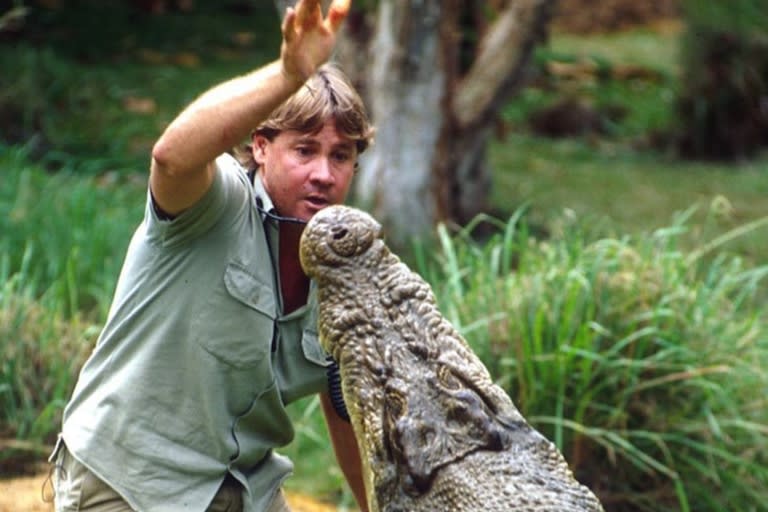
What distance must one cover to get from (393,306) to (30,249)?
383 centimetres

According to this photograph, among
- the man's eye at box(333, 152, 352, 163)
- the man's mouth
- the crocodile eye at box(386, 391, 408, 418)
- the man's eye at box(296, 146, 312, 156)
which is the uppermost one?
the man's eye at box(296, 146, 312, 156)

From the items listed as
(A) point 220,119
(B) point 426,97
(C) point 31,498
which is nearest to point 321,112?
(A) point 220,119

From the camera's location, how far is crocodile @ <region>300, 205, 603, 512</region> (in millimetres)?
2182

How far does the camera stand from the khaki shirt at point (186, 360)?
115 inches

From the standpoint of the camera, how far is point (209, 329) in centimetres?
293

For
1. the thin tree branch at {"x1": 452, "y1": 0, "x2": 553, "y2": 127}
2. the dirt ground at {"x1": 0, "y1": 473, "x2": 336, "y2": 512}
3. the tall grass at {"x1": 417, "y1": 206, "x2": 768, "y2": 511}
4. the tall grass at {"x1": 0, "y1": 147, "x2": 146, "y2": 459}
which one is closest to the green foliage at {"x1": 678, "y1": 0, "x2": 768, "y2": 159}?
the thin tree branch at {"x1": 452, "y1": 0, "x2": 553, "y2": 127}

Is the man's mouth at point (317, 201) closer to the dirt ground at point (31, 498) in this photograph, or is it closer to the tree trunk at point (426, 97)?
the dirt ground at point (31, 498)

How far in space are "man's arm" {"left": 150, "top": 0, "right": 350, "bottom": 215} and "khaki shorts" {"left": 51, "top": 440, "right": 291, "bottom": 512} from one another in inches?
26.1

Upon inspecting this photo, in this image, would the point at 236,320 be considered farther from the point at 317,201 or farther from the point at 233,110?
the point at 233,110

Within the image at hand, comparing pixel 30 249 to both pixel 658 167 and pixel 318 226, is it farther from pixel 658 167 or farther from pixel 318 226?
pixel 658 167

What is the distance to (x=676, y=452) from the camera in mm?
4902

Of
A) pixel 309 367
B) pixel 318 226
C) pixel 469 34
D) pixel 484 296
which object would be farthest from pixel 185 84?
pixel 318 226

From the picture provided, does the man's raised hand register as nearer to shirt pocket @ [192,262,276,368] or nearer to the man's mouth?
the man's mouth

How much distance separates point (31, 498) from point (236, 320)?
2264 mm
